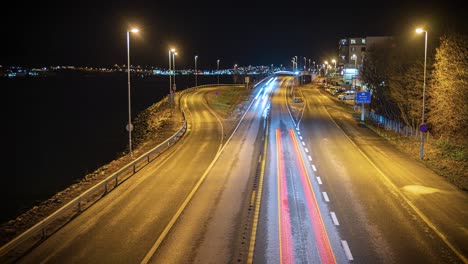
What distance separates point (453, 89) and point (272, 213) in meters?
18.9

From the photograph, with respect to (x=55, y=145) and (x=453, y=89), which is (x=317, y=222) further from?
(x=55, y=145)

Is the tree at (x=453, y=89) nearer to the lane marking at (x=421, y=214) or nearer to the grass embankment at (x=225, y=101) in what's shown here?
the lane marking at (x=421, y=214)

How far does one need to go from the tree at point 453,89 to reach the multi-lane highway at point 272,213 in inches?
167

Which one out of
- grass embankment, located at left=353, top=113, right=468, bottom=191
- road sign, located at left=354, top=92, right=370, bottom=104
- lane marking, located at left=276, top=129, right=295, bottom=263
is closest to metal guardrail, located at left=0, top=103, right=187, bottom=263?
lane marking, located at left=276, top=129, right=295, bottom=263

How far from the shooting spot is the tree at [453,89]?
30.1 metres

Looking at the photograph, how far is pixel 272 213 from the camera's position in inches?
730

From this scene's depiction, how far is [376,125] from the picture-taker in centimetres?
5034

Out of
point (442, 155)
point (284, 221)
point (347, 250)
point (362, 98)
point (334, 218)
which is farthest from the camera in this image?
point (362, 98)

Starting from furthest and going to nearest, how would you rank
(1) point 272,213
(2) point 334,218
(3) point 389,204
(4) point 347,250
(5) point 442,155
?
(5) point 442,155 < (3) point 389,204 < (1) point 272,213 < (2) point 334,218 < (4) point 347,250

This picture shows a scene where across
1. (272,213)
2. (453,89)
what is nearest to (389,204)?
(272,213)

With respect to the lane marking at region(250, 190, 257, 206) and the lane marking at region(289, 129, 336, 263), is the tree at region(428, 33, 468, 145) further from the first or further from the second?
the lane marking at region(250, 190, 257, 206)

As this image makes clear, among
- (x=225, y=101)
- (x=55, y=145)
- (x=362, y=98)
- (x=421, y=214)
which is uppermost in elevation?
(x=362, y=98)

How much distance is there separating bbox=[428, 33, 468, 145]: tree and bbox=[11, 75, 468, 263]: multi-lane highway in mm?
4248

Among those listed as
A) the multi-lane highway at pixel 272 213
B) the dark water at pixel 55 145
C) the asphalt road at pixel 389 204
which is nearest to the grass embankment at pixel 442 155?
the asphalt road at pixel 389 204
